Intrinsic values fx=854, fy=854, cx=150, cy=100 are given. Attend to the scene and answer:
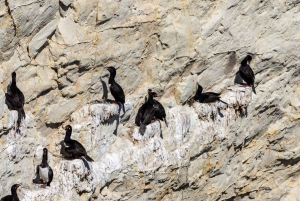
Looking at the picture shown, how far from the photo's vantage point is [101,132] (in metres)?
20.9

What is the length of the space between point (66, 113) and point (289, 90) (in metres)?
7.06

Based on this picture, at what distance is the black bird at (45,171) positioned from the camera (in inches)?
771

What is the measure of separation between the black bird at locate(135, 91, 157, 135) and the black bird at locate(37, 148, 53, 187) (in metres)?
2.81

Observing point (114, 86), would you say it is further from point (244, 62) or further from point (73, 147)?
point (244, 62)

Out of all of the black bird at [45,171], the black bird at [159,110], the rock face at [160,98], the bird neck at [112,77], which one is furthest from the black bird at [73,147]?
the black bird at [159,110]

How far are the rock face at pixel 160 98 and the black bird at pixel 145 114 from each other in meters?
0.20

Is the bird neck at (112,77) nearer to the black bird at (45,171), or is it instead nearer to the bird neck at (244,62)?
the black bird at (45,171)

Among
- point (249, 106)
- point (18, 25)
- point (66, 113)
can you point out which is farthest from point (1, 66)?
point (249, 106)

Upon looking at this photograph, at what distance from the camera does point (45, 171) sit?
770 inches

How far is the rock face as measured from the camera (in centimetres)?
1964

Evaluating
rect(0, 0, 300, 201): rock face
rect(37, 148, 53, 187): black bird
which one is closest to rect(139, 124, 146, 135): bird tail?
rect(0, 0, 300, 201): rock face

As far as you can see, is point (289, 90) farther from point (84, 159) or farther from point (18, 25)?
point (18, 25)

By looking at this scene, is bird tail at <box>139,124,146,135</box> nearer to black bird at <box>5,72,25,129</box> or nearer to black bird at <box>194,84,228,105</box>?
black bird at <box>194,84,228,105</box>

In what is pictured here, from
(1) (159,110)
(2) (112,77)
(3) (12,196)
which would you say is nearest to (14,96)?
(3) (12,196)
